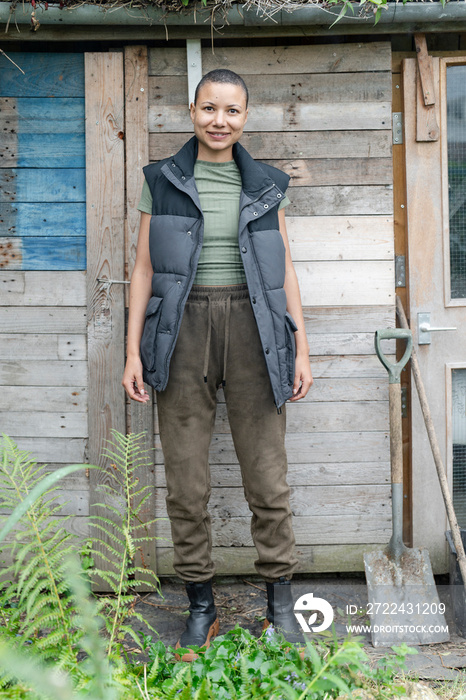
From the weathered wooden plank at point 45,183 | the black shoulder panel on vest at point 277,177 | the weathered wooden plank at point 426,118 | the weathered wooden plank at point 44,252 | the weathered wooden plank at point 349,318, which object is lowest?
the weathered wooden plank at point 349,318

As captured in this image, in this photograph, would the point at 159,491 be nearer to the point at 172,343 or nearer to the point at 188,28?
the point at 172,343

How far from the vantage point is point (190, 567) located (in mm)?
2336

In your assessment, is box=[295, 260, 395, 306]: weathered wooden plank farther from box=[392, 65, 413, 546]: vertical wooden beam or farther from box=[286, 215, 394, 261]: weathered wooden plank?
box=[392, 65, 413, 546]: vertical wooden beam

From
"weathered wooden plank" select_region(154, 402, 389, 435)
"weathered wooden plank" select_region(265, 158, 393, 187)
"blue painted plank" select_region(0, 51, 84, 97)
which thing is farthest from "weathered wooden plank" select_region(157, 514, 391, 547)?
"blue painted plank" select_region(0, 51, 84, 97)

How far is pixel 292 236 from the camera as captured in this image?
2785mm

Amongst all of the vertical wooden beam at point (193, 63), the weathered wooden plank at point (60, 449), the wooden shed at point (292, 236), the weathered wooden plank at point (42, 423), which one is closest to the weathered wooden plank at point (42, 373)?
the wooden shed at point (292, 236)

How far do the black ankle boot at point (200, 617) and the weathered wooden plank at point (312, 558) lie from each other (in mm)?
458

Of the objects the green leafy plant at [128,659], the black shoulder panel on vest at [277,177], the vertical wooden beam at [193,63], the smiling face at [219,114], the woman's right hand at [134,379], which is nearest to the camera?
the green leafy plant at [128,659]

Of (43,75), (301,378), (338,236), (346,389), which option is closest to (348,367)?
(346,389)

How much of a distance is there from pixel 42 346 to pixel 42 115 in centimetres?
105

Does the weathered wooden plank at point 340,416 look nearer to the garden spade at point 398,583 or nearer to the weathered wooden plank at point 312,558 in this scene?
the garden spade at point 398,583

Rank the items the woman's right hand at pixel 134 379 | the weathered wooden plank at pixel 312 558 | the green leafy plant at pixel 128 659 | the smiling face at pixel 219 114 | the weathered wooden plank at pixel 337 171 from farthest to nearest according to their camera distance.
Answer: the weathered wooden plank at pixel 312 558
the weathered wooden plank at pixel 337 171
the woman's right hand at pixel 134 379
the smiling face at pixel 219 114
the green leafy plant at pixel 128 659

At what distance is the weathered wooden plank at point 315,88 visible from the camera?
274cm

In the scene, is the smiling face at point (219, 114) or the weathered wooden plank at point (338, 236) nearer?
the smiling face at point (219, 114)
